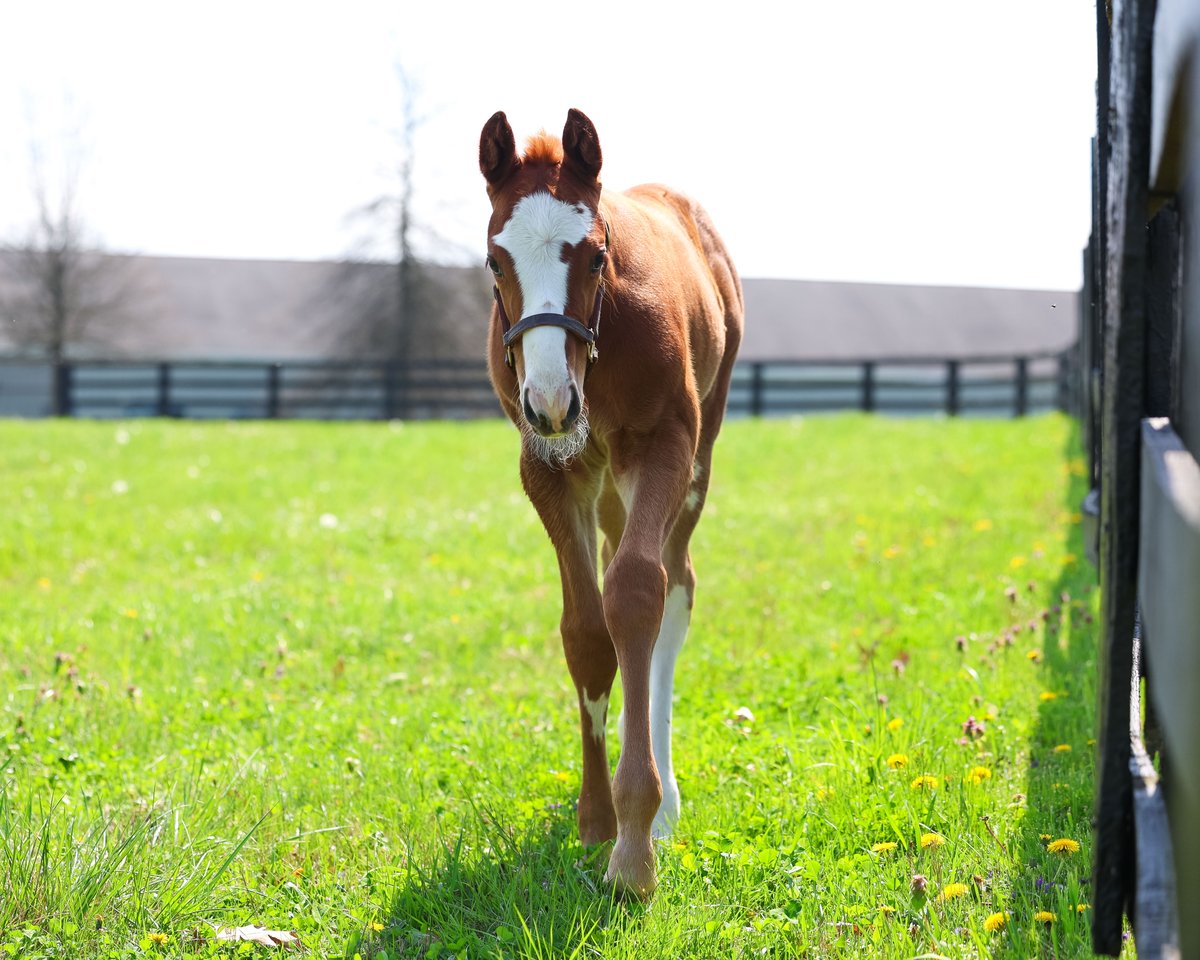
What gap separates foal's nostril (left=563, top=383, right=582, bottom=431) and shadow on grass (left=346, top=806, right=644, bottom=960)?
40.9 inches

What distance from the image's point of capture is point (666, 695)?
3639 millimetres

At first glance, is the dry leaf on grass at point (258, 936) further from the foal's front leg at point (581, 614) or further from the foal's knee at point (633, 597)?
the foal's knee at point (633, 597)

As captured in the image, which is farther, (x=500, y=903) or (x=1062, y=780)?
(x=1062, y=780)

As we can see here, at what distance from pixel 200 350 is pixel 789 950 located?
1637 inches

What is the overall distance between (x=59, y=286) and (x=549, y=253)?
38.0 meters

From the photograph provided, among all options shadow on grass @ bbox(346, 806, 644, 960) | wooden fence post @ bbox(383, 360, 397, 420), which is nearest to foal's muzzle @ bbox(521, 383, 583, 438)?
shadow on grass @ bbox(346, 806, 644, 960)

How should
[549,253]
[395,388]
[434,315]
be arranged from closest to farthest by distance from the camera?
[549,253], [395,388], [434,315]

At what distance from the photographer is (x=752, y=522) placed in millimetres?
8406

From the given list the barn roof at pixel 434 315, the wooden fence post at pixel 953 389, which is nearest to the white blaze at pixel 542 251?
the wooden fence post at pixel 953 389

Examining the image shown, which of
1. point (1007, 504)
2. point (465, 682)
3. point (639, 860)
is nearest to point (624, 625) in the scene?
point (639, 860)

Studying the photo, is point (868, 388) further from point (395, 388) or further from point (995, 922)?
point (995, 922)

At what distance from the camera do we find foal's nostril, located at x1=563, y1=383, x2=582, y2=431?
2.65 m

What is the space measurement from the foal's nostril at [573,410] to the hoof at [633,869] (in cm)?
95

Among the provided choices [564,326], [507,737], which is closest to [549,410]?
[564,326]
